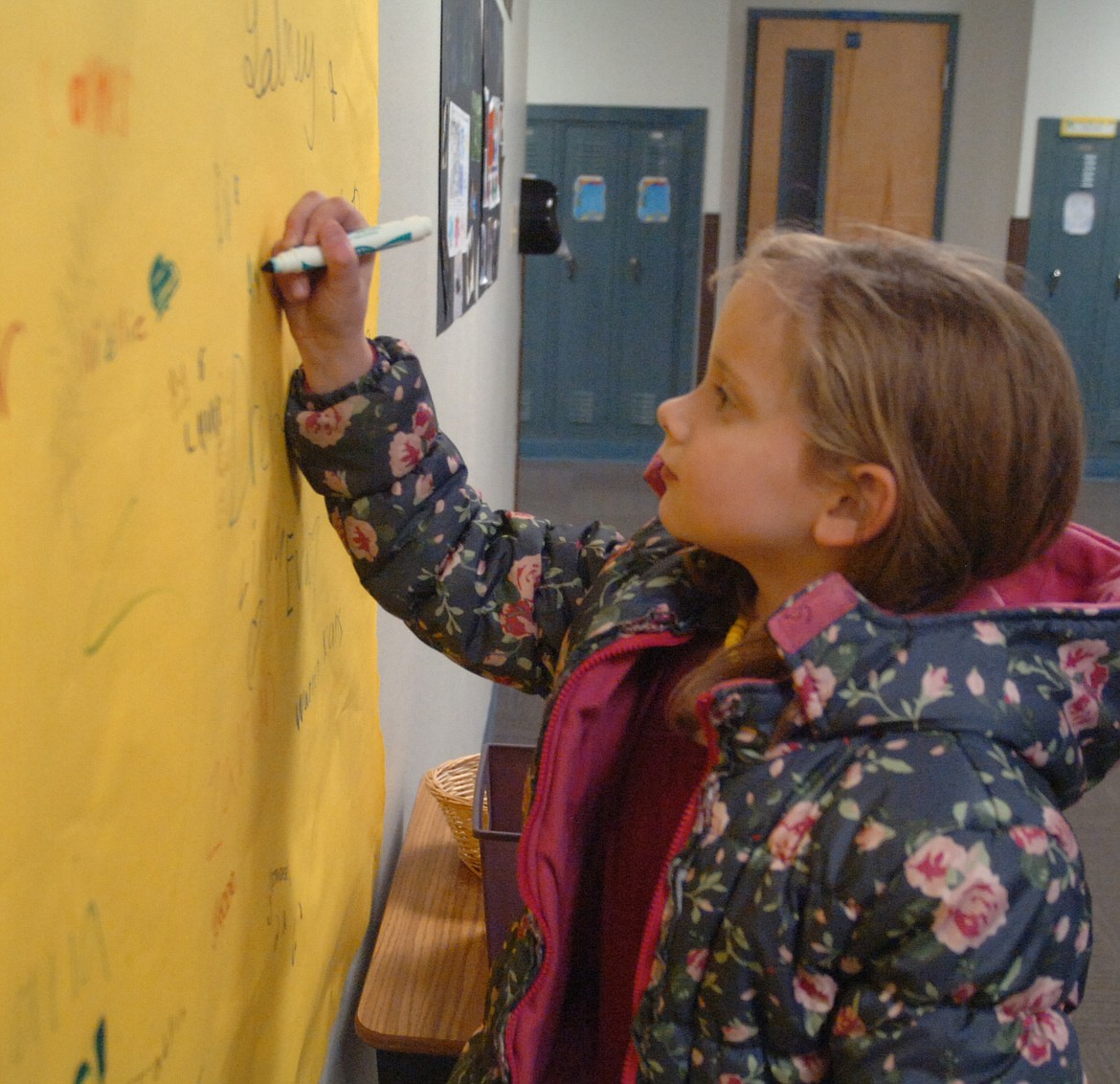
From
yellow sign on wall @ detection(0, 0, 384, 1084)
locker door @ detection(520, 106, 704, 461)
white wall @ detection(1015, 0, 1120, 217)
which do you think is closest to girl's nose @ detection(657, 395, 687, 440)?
yellow sign on wall @ detection(0, 0, 384, 1084)

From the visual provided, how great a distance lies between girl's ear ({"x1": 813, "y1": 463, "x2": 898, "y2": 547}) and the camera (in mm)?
776

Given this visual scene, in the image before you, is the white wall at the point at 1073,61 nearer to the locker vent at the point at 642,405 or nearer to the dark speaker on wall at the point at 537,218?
the locker vent at the point at 642,405

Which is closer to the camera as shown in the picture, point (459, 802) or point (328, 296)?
point (328, 296)

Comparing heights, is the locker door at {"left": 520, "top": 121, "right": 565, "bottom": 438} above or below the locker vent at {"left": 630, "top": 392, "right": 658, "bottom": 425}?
above

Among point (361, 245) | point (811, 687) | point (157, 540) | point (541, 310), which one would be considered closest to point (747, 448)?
point (811, 687)

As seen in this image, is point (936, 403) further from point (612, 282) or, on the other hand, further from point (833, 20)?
point (833, 20)

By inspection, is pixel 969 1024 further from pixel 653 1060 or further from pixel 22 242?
pixel 22 242

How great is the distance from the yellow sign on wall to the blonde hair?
315mm

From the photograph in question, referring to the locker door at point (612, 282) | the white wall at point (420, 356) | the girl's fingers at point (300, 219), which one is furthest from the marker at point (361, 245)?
the locker door at point (612, 282)

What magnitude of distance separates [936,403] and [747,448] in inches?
4.9

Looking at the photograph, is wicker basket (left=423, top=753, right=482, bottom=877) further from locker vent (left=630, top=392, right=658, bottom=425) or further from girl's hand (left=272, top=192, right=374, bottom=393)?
locker vent (left=630, top=392, right=658, bottom=425)

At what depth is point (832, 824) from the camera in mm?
707

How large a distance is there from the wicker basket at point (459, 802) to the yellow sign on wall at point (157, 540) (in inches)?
17.3
